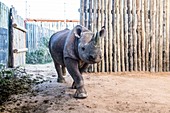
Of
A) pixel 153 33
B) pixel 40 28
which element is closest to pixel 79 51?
pixel 153 33

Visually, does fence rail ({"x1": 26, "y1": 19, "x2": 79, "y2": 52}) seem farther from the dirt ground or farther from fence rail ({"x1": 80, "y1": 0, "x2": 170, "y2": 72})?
the dirt ground

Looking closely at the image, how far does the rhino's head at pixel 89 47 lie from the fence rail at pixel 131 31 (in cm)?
372

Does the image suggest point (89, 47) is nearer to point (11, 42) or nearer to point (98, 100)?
point (98, 100)

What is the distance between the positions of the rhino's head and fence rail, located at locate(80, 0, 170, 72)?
3.72 meters

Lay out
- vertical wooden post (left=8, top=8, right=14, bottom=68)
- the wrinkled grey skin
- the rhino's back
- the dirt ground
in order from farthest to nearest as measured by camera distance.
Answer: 1. vertical wooden post (left=8, top=8, right=14, bottom=68)
2. the rhino's back
3. the wrinkled grey skin
4. the dirt ground

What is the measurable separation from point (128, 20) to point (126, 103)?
443 centimetres

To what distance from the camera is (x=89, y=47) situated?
4.13 meters

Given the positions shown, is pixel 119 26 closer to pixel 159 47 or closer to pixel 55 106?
pixel 159 47

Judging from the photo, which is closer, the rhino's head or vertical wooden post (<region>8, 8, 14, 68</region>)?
the rhino's head

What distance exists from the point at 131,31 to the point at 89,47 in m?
4.44

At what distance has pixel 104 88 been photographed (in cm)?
546

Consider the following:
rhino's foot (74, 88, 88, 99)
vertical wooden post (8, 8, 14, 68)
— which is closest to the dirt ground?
rhino's foot (74, 88, 88, 99)

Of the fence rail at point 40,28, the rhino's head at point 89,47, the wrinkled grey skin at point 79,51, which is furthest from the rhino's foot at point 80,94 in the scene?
the fence rail at point 40,28

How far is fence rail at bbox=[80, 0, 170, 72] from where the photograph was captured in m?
8.20
